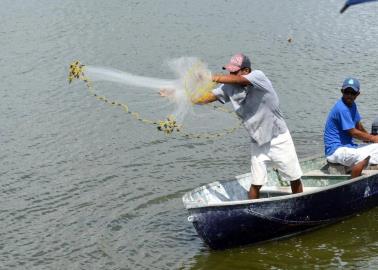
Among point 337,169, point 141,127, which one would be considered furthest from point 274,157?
point 141,127

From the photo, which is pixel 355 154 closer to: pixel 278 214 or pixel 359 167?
pixel 359 167

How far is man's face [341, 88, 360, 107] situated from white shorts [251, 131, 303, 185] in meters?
1.23

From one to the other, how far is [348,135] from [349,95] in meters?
0.60

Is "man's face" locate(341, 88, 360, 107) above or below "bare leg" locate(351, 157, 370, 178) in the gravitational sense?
above

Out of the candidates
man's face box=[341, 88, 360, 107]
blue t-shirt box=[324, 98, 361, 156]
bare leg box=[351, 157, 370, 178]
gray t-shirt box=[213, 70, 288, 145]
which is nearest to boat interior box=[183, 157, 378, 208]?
bare leg box=[351, 157, 370, 178]

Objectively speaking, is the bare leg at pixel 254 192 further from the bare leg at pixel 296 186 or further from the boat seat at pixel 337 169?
the boat seat at pixel 337 169

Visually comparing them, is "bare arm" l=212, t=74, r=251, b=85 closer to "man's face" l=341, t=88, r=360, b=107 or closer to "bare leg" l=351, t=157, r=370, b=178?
"man's face" l=341, t=88, r=360, b=107

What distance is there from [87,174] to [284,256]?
4.17m

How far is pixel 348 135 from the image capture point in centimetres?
1018

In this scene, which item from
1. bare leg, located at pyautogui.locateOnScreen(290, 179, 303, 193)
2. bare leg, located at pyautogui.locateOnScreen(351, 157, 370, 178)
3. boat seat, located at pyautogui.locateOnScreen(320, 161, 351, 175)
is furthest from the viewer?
boat seat, located at pyautogui.locateOnScreen(320, 161, 351, 175)

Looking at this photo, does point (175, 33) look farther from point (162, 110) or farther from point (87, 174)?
point (87, 174)

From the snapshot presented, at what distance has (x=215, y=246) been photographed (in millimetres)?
9320

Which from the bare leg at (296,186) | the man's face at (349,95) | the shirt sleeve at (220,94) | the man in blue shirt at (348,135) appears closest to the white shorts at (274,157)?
the bare leg at (296,186)

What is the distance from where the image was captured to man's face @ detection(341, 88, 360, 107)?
32.6 feet
